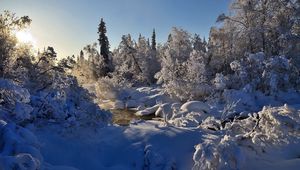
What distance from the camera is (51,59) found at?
16094mm

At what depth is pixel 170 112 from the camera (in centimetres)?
2416

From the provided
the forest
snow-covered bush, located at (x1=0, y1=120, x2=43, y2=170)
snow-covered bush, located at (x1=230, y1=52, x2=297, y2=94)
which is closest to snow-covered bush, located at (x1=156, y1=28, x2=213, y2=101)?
the forest

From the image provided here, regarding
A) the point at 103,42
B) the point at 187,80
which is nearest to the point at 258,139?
the point at 187,80

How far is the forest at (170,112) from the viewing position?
858 centimetres

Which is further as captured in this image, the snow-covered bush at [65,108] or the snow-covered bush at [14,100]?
the snow-covered bush at [65,108]

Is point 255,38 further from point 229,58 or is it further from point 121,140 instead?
point 121,140

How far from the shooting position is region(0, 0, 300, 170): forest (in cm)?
858

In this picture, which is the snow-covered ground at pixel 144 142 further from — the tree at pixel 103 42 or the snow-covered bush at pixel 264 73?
the tree at pixel 103 42

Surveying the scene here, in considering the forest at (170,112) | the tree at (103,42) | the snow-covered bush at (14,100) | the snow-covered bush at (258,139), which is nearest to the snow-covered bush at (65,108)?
the forest at (170,112)

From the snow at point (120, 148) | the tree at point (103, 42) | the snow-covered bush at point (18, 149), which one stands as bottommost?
the snow at point (120, 148)

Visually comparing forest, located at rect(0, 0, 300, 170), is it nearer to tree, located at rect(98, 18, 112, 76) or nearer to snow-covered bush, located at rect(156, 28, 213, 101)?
snow-covered bush, located at rect(156, 28, 213, 101)

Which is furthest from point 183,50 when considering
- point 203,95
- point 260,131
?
point 260,131

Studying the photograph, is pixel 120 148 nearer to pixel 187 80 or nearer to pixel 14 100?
pixel 14 100

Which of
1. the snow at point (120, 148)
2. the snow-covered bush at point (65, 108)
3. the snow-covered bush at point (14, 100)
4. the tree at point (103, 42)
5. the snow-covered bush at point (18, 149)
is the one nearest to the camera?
the snow-covered bush at point (18, 149)
